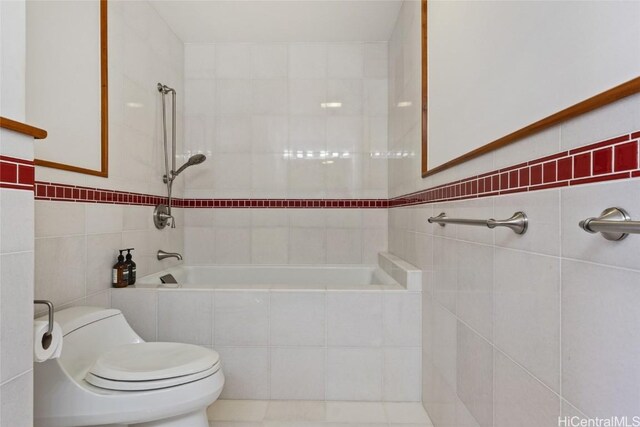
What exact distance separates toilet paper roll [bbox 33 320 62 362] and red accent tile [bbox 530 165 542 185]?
4.20 ft

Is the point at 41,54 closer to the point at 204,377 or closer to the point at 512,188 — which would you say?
the point at 204,377

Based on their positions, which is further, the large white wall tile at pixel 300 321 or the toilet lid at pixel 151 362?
the large white wall tile at pixel 300 321

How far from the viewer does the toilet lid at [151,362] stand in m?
1.37

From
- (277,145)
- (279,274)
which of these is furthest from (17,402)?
(277,145)

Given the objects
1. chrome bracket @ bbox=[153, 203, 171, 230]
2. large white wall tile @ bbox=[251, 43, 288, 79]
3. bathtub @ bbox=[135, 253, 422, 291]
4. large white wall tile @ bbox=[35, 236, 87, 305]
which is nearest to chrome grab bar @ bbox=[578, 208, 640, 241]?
large white wall tile @ bbox=[35, 236, 87, 305]

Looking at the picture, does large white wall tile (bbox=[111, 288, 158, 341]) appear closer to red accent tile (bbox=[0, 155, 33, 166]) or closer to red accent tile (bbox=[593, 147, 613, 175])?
red accent tile (bbox=[0, 155, 33, 166])

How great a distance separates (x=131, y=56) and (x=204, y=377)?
73.6 inches

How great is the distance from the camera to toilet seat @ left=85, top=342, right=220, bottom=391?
1358 mm

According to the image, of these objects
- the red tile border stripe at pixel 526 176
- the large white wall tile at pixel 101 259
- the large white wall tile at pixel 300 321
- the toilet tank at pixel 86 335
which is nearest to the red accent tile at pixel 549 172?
the red tile border stripe at pixel 526 176

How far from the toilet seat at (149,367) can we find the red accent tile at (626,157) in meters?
1.38

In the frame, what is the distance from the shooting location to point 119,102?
219 centimetres

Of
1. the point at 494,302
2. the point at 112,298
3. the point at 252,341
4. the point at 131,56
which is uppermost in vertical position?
the point at 131,56

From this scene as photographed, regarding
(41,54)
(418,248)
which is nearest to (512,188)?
Answer: (418,248)

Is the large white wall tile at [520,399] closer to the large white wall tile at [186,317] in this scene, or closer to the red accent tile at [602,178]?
the red accent tile at [602,178]
